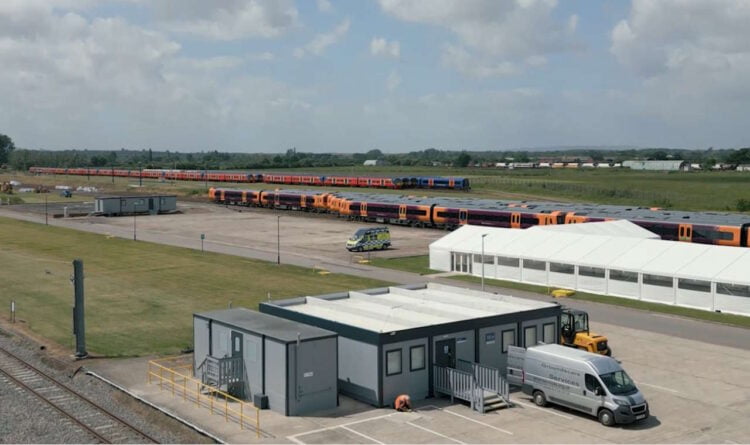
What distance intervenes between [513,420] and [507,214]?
2572 inches

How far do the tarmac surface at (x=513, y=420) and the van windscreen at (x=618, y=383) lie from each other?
52.6 inches

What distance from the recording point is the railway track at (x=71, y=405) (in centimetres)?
2939

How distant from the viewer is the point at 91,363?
39188mm

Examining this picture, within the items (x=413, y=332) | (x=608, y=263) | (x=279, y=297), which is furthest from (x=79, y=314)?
(x=608, y=263)

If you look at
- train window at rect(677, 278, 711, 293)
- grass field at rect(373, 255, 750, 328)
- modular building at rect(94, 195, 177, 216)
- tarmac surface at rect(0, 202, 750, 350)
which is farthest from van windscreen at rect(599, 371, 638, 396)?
modular building at rect(94, 195, 177, 216)

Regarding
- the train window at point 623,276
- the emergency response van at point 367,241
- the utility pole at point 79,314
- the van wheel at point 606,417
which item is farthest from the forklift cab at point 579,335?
the emergency response van at point 367,241

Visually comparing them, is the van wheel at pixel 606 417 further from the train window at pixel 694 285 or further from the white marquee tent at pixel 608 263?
the train window at pixel 694 285

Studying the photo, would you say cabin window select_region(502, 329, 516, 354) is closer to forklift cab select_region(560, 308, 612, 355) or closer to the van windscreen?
forklift cab select_region(560, 308, 612, 355)

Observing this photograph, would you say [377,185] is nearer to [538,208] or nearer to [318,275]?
[538,208]

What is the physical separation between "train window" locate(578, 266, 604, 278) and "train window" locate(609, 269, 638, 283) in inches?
32.4

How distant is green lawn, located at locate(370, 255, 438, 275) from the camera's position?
234ft

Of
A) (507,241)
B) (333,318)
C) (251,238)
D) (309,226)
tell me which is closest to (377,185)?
(309,226)

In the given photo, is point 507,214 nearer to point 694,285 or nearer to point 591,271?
point 591,271

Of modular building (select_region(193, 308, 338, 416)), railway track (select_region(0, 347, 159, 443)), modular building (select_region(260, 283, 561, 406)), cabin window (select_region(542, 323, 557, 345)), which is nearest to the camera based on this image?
railway track (select_region(0, 347, 159, 443))
